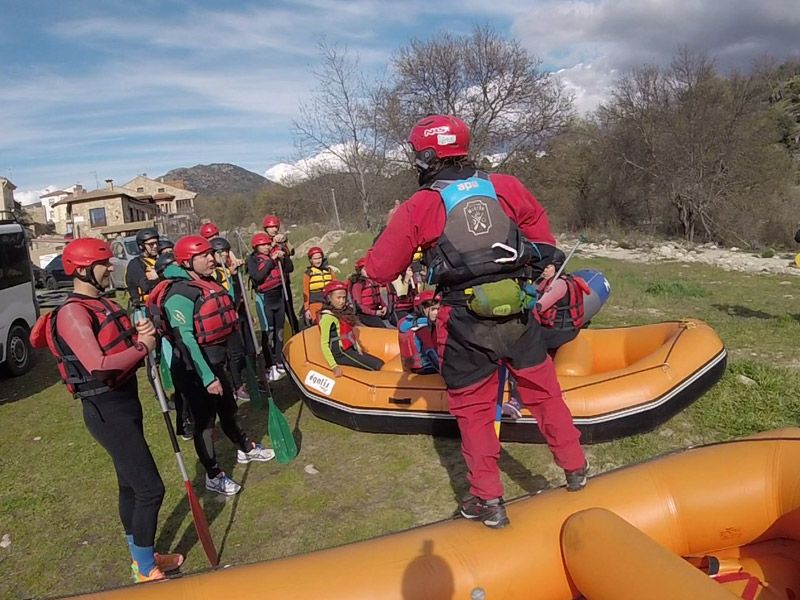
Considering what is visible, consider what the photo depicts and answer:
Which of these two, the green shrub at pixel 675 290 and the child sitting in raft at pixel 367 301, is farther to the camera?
the green shrub at pixel 675 290

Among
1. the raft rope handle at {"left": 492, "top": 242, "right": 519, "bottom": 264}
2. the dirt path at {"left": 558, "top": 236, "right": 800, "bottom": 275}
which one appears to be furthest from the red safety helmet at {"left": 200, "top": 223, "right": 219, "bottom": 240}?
the dirt path at {"left": 558, "top": 236, "right": 800, "bottom": 275}

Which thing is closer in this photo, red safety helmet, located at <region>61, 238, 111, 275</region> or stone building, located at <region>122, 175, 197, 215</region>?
red safety helmet, located at <region>61, 238, 111, 275</region>

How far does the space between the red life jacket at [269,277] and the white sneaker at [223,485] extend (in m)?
3.03

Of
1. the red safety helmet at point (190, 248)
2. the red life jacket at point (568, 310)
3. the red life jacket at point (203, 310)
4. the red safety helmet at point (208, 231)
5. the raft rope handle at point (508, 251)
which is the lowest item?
the red life jacket at point (568, 310)

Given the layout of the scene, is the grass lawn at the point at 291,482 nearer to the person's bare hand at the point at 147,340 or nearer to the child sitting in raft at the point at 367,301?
the child sitting in raft at the point at 367,301

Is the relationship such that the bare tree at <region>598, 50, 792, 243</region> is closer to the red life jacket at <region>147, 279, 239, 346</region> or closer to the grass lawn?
the grass lawn

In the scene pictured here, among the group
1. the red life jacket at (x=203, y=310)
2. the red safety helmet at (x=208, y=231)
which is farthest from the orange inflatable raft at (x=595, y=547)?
the red safety helmet at (x=208, y=231)

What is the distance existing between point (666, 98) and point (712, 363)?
75.9 ft

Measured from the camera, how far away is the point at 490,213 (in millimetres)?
2719

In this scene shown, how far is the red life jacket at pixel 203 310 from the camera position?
4.40m

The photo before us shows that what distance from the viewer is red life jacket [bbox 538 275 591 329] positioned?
483 centimetres

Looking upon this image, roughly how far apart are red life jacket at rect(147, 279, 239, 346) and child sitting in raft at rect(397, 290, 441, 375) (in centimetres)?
171

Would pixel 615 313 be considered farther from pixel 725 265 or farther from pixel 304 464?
pixel 725 265

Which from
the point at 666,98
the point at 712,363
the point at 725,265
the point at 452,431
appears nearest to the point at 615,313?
the point at 712,363
